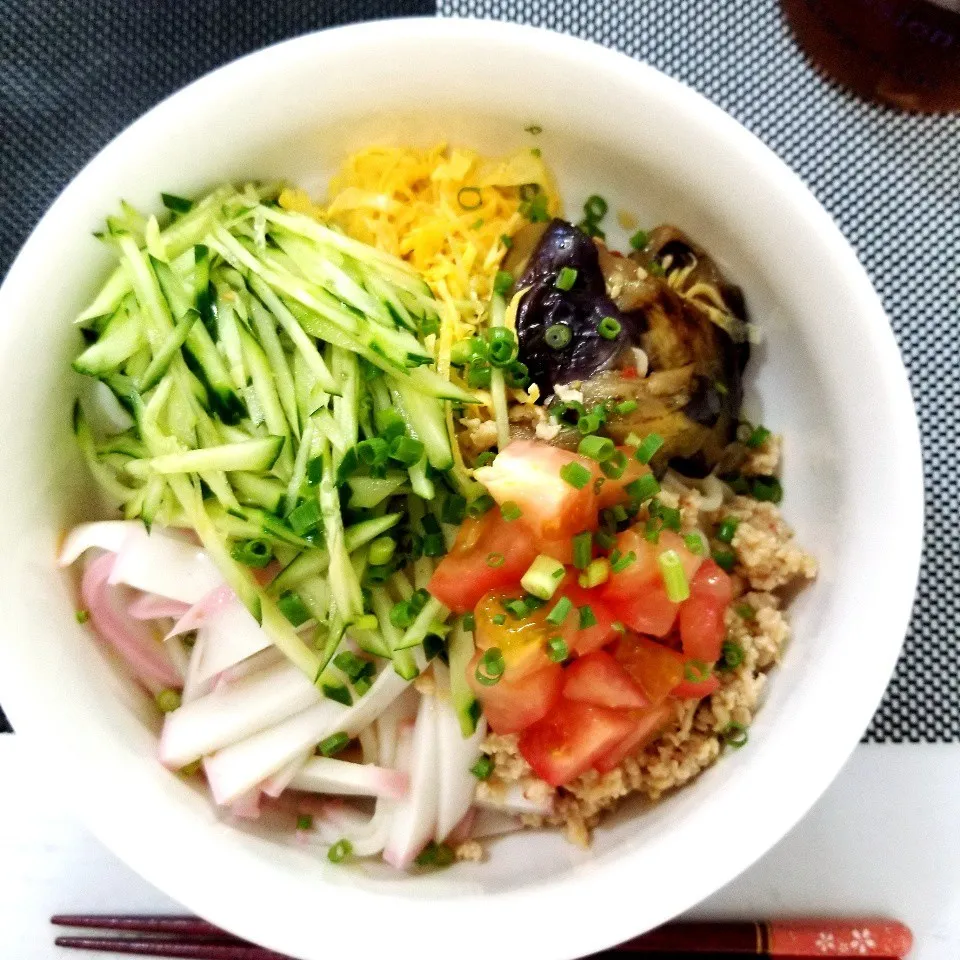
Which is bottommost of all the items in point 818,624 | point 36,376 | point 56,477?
point 818,624

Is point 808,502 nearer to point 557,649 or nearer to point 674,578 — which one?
point 674,578

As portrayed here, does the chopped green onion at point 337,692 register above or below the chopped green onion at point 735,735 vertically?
above

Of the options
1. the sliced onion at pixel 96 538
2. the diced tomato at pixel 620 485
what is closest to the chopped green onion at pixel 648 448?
the diced tomato at pixel 620 485

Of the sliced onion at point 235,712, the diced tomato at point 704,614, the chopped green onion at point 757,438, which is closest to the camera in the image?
the diced tomato at point 704,614

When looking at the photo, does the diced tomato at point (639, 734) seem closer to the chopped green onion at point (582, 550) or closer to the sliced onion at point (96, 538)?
the chopped green onion at point (582, 550)

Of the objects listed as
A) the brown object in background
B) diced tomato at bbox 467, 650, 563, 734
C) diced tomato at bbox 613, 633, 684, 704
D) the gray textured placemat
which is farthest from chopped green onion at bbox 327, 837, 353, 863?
the brown object in background

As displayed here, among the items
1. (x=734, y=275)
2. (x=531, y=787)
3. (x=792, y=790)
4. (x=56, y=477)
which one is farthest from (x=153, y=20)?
(x=792, y=790)

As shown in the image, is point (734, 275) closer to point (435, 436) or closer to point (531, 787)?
point (435, 436)
